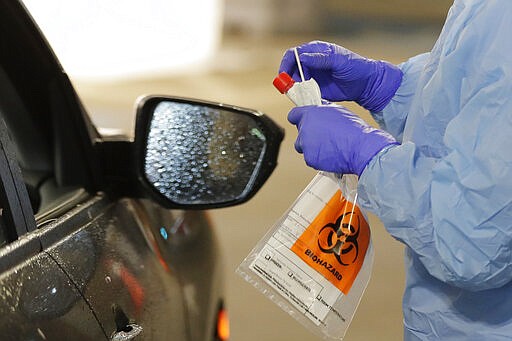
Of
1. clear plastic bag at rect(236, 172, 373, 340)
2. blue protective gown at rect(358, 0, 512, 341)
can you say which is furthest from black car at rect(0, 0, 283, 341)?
blue protective gown at rect(358, 0, 512, 341)

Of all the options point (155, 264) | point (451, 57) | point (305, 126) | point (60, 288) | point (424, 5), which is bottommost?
point (424, 5)

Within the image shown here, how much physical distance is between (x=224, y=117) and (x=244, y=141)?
81mm

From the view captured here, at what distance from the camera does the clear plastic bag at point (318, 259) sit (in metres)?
1.97

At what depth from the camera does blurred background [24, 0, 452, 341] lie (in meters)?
4.82

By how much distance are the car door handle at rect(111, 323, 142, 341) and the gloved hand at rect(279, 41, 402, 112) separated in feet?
2.75

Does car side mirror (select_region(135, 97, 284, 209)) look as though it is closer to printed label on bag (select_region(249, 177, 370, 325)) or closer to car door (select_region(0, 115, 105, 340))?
printed label on bag (select_region(249, 177, 370, 325))

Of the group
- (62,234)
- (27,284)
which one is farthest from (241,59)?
(27,284)

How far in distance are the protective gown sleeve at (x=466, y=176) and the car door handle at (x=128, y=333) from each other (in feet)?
1.68

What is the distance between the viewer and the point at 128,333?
1.65 m

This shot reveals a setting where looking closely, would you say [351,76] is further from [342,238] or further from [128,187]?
[128,187]

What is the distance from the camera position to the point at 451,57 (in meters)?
1.71

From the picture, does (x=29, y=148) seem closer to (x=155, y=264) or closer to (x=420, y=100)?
(x=155, y=264)

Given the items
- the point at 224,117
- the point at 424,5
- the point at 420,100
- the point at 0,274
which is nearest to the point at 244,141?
the point at 224,117

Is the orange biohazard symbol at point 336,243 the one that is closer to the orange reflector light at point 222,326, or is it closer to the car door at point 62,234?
the car door at point 62,234
